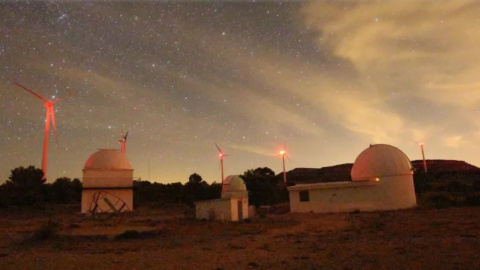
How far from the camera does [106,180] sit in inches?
1642

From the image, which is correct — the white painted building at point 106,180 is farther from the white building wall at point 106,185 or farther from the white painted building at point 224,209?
the white painted building at point 224,209

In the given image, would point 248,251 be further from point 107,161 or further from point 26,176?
point 26,176

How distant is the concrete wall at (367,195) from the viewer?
33562mm

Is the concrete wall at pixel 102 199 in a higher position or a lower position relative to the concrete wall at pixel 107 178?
lower

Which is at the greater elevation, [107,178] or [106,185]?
[107,178]

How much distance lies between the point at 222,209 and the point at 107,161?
20334 millimetres

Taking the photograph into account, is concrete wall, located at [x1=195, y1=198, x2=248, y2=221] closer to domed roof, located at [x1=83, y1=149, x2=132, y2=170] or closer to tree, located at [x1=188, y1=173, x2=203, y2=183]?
domed roof, located at [x1=83, y1=149, x2=132, y2=170]

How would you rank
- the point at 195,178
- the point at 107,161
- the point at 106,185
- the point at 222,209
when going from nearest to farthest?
the point at 222,209 → the point at 106,185 → the point at 107,161 → the point at 195,178

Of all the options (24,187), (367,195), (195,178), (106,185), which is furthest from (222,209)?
(195,178)

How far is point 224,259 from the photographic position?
433 inches

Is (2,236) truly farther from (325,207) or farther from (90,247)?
(325,207)

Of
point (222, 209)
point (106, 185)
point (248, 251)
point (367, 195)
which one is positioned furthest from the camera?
point (106, 185)

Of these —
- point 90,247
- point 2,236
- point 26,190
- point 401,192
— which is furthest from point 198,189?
point 90,247

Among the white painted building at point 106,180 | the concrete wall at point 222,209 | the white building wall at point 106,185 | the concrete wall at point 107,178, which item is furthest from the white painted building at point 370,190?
the concrete wall at point 107,178
